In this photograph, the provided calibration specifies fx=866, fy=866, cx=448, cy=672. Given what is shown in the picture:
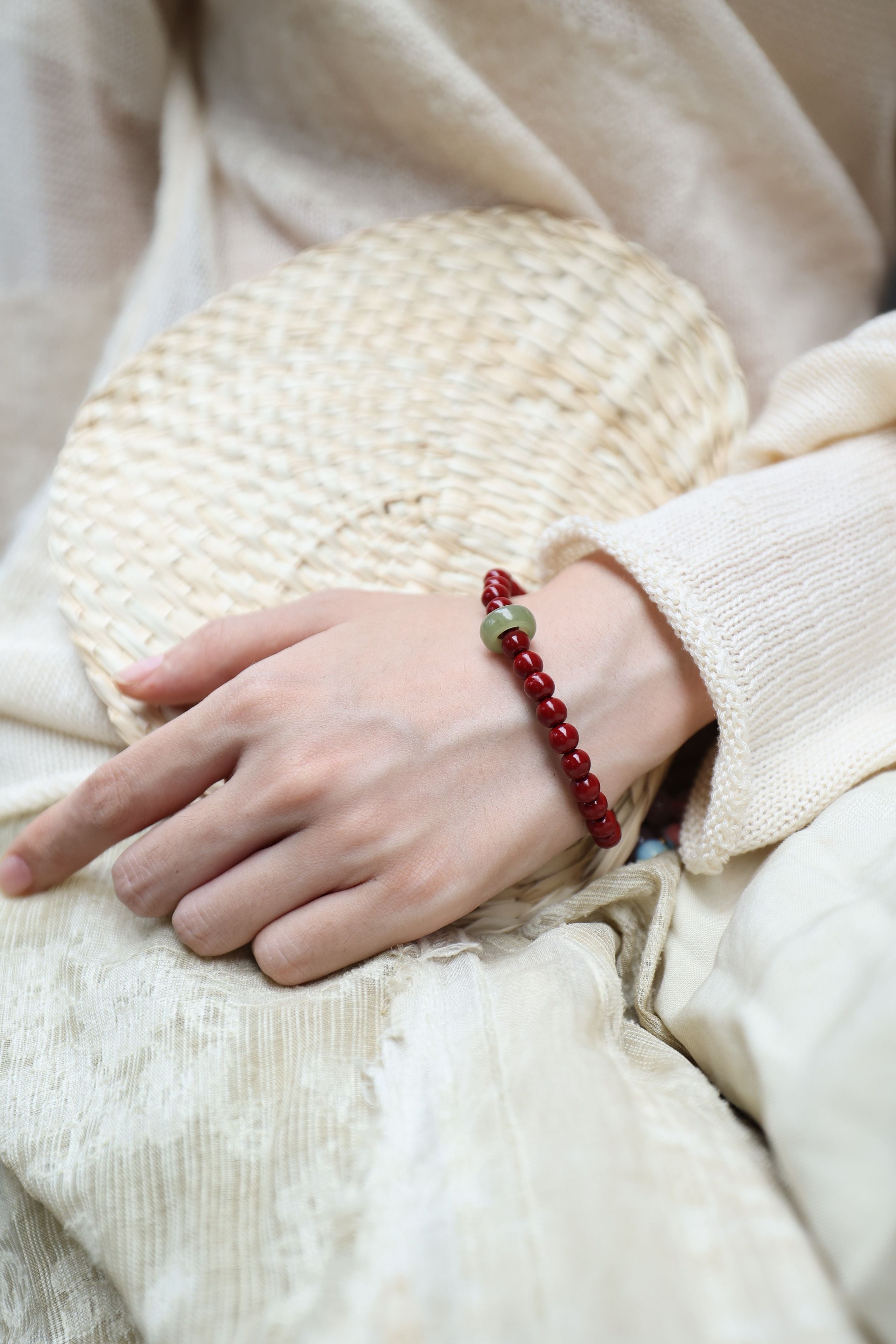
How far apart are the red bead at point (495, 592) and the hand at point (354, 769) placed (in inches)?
0.9

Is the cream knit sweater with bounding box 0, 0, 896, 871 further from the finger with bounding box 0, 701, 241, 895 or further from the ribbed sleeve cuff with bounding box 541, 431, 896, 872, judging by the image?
the finger with bounding box 0, 701, 241, 895

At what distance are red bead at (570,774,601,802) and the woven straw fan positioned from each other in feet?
0.25

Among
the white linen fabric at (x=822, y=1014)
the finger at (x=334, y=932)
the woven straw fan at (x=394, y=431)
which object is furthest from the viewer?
the woven straw fan at (x=394, y=431)

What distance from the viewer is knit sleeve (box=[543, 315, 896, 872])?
1.84ft

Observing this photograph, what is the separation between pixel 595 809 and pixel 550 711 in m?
0.07

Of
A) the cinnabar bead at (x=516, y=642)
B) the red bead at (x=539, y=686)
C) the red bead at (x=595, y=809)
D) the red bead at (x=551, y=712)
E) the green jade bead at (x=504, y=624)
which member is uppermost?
the green jade bead at (x=504, y=624)

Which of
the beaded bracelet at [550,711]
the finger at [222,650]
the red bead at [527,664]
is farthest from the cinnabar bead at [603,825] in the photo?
the finger at [222,650]

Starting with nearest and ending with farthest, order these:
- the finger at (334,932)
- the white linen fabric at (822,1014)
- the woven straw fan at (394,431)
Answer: the white linen fabric at (822,1014) → the finger at (334,932) → the woven straw fan at (394,431)

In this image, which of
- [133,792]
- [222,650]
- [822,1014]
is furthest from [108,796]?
[822,1014]

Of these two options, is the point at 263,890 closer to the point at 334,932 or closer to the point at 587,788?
the point at 334,932

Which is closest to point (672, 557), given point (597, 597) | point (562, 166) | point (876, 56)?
point (597, 597)

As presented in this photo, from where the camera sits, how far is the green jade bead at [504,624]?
0.56 m

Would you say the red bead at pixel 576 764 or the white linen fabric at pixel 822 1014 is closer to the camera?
the white linen fabric at pixel 822 1014

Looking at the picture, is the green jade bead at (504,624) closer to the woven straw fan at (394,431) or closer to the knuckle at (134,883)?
the woven straw fan at (394,431)
